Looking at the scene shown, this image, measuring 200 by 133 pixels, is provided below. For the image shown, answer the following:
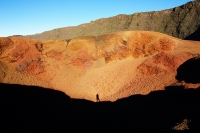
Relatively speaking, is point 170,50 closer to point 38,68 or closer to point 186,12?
point 38,68

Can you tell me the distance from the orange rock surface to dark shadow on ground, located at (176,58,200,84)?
2.88ft

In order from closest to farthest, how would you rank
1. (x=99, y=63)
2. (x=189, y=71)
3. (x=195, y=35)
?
1. (x=189, y=71)
2. (x=99, y=63)
3. (x=195, y=35)

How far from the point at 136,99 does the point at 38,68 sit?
47.7 ft

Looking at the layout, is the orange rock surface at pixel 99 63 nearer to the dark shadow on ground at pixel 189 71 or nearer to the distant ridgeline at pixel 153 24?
the dark shadow on ground at pixel 189 71

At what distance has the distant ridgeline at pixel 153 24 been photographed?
67.2m

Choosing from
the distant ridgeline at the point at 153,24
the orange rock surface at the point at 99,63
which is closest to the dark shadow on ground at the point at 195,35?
the distant ridgeline at the point at 153,24

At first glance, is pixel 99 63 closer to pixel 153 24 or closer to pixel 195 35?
pixel 195 35

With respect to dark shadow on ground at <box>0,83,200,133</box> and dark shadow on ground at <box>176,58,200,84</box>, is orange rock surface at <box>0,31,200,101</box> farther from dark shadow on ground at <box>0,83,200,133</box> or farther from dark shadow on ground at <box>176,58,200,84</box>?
dark shadow on ground at <box>0,83,200,133</box>

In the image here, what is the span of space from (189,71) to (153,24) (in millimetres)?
58183

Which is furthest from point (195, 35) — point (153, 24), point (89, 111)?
point (89, 111)

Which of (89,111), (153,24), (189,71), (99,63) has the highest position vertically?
(153,24)

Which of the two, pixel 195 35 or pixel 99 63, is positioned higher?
pixel 195 35

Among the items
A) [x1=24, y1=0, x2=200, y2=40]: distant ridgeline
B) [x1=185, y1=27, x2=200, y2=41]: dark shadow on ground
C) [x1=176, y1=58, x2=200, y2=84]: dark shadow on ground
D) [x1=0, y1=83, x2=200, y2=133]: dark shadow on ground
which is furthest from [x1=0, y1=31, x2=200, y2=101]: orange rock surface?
[x1=24, y1=0, x2=200, y2=40]: distant ridgeline

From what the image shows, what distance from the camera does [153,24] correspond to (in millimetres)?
77000
